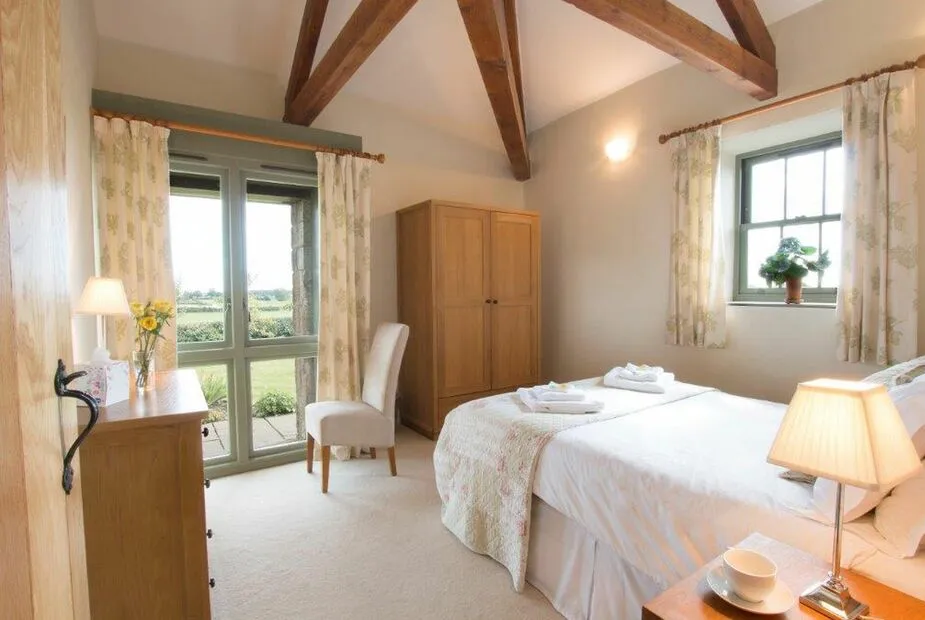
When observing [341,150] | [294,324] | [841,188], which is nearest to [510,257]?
[341,150]

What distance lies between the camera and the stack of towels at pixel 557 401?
218 centimetres

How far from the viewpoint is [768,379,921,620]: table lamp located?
2.89ft

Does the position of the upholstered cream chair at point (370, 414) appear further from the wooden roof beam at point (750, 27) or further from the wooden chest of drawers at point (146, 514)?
the wooden roof beam at point (750, 27)

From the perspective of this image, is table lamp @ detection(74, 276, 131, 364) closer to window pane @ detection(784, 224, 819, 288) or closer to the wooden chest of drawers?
the wooden chest of drawers

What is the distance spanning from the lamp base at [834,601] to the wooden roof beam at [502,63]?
303 cm

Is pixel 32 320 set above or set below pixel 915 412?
above

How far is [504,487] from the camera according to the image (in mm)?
1990

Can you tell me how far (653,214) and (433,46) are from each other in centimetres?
222

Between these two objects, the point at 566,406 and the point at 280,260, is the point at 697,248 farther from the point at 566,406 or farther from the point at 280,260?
the point at 280,260

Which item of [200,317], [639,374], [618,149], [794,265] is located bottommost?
[639,374]

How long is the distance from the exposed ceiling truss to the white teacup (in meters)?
2.42

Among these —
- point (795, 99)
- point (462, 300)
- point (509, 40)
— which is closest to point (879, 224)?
point (795, 99)

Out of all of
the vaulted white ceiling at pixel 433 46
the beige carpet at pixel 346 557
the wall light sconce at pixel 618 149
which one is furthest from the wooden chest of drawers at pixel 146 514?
the wall light sconce at pixel 618 149

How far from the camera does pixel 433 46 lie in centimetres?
369
